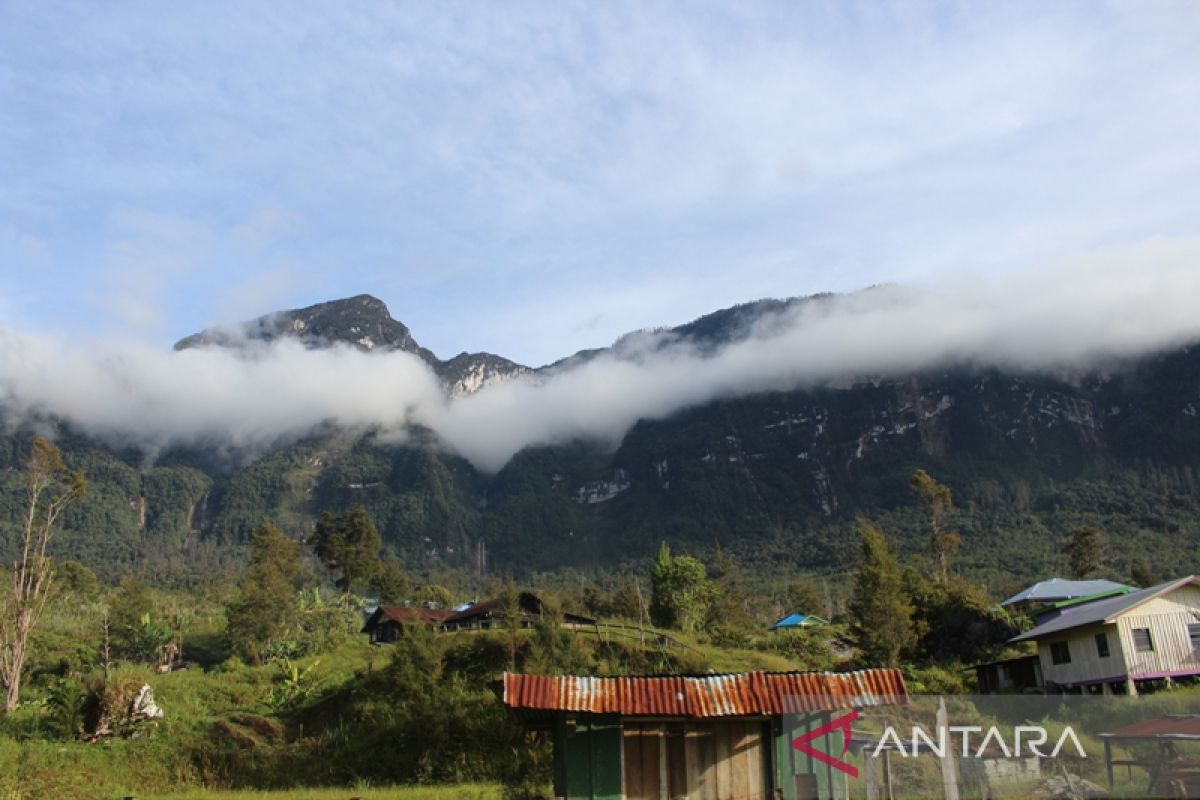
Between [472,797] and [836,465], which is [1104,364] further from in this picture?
[472,797]

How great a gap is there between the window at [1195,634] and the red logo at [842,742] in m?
24.4

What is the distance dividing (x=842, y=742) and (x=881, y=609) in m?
26.2

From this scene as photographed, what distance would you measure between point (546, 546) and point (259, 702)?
15697 cm

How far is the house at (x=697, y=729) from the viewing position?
11.6 m

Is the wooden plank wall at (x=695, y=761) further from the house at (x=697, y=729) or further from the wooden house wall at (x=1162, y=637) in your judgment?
the wooden house wall at (x=1162, y=637)

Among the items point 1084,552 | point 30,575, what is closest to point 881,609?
point 30,575

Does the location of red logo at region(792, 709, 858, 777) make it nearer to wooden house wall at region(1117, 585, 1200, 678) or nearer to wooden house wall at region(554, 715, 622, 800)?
wooden house wall at region(554, 715, 622, 800)

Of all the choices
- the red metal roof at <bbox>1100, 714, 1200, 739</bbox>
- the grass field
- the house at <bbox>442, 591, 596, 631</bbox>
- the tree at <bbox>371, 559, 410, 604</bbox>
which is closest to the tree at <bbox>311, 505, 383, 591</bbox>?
the tree at <bbox>371, 559, 410, 604</bbox>

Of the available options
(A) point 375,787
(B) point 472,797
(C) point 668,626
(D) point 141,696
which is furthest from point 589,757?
(C) point 668,626

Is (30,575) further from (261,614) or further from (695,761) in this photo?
(695,761)

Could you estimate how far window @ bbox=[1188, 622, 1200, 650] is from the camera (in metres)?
30.7

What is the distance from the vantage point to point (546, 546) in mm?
189500

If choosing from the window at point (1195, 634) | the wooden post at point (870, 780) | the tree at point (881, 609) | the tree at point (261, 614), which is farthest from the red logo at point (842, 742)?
the tree at point (261, 614)

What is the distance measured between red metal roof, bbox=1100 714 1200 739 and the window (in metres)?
20.5
